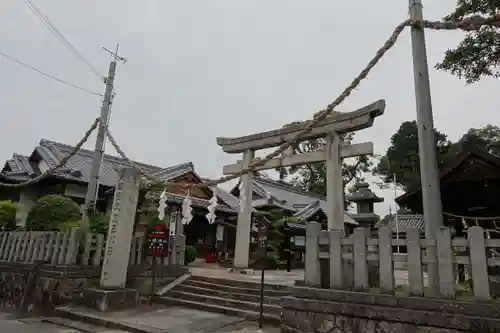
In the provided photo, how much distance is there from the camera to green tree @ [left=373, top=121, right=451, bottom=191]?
3694cm

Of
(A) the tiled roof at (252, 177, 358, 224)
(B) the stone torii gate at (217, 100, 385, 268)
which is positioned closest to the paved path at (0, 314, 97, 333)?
(B) the stone torii gate at (217, 100, 385, 268)

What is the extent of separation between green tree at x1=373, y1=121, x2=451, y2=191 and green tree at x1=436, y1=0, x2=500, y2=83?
1044 inches

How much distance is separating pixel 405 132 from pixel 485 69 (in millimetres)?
33964

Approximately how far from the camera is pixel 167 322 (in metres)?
6.98

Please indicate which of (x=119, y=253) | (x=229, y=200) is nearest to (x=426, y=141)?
(x=119, y=253)

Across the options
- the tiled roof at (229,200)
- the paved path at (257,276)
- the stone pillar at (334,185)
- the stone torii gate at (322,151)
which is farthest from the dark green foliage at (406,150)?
the paved path at (257,276)

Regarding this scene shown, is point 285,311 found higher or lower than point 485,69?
lower

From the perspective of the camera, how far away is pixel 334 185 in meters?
11.8

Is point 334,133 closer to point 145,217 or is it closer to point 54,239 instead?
point 145,217

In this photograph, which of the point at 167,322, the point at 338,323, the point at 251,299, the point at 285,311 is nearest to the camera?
the point at 338,323

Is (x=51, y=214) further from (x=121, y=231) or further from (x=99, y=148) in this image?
(x=121, y=231)

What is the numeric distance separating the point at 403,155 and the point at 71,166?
33.9 meters

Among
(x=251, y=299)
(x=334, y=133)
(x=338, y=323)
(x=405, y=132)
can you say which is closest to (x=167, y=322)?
(x=251, y=299)

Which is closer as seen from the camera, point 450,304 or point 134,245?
point 450,304
